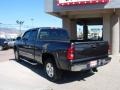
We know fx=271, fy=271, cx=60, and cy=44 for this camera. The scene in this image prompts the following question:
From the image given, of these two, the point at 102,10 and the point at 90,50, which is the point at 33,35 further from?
the point at 102,10

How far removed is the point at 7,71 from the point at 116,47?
9456 mm

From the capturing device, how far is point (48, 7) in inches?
766

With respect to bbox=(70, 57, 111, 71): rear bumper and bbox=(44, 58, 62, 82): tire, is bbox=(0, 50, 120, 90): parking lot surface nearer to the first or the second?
bbox=(44, 58, 62, 82): tire

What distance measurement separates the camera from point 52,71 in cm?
Answer: 991

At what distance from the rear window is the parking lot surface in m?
1.55

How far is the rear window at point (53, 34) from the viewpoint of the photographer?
443 inches

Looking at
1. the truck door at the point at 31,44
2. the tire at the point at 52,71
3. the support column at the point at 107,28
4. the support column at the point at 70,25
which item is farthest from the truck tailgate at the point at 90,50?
the support column at the point at 70,25

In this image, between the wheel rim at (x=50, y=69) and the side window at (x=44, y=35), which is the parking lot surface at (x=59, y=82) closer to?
the wheel rim at (x=50, y=69)

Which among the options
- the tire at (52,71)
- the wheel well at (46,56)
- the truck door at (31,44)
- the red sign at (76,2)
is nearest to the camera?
the tire at (52,71)

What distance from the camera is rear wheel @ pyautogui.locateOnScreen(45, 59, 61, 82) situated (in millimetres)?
9742

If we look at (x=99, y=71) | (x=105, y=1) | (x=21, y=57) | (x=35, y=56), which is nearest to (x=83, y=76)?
(x=99, y=71)

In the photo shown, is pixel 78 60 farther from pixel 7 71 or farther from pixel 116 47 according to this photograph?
pixel 116 47

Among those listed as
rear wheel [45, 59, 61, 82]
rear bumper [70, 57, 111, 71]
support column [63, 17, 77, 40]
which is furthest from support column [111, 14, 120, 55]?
rear wheel [45, 59, 61, 82]

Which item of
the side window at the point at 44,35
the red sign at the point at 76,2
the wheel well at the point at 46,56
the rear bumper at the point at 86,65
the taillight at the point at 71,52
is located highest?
the red sign at the point at 76,2
